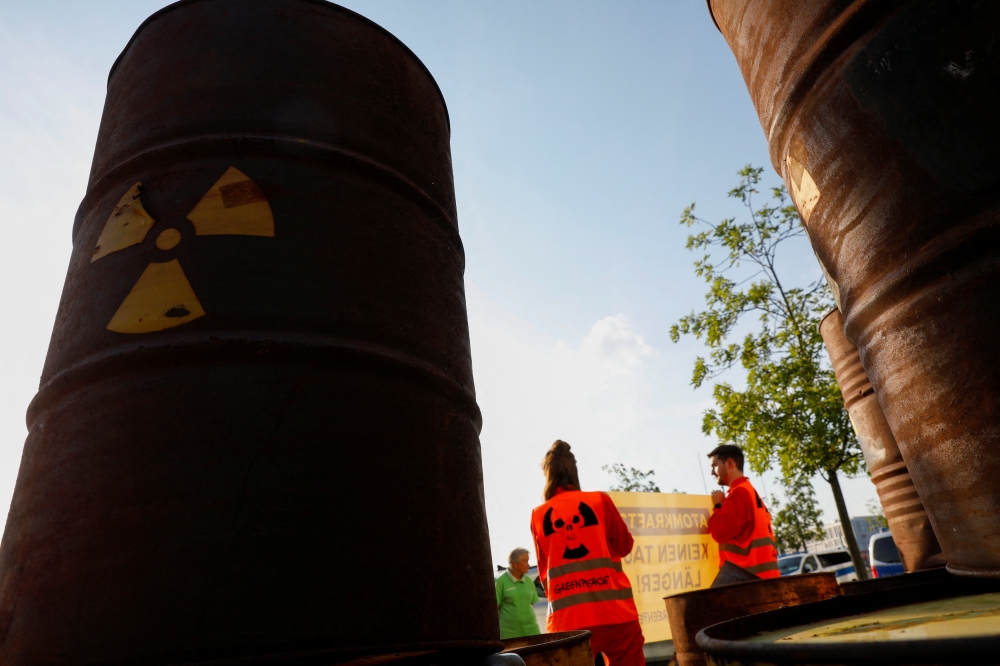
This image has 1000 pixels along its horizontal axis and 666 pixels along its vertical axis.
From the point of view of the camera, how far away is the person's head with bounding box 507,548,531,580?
6719 millimetres

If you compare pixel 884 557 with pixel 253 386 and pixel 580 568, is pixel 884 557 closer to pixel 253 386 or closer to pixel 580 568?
pixel 580 568

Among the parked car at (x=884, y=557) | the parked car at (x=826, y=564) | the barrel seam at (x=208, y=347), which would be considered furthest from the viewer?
the parked car at (x=826, y=564)

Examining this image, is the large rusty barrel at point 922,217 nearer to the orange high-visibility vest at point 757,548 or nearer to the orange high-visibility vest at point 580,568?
the orange high-visibility vest at point 580,568

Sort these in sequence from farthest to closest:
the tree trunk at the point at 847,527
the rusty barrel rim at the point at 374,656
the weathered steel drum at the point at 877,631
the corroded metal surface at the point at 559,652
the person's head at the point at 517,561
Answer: the tree trunk at the point at 847,527 < the person's head at the point at 517,561 < the corroded metal surface at the point at 559,652 < the rusty barrel rim at the point at 374,656 < the weathered steel drum at the point at 877,631

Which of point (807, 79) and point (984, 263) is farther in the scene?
point (807, 79)

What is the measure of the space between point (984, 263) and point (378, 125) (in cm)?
147

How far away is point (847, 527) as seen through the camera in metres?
9.18

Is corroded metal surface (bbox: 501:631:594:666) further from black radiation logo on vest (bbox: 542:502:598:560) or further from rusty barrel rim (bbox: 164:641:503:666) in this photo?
black radiation logo on vest (bbox: 542:502:598:560)

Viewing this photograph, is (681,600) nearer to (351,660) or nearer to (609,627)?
(609,627)

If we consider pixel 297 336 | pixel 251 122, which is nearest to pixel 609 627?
pixel 297 336

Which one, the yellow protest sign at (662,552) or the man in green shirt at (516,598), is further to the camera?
the yellow protest sign at (662,552)

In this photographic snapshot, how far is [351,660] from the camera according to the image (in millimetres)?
1027

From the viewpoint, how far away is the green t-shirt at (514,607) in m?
6.16

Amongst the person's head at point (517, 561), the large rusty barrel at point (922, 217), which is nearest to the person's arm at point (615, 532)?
the large rusty barrel at point (922, 217)
